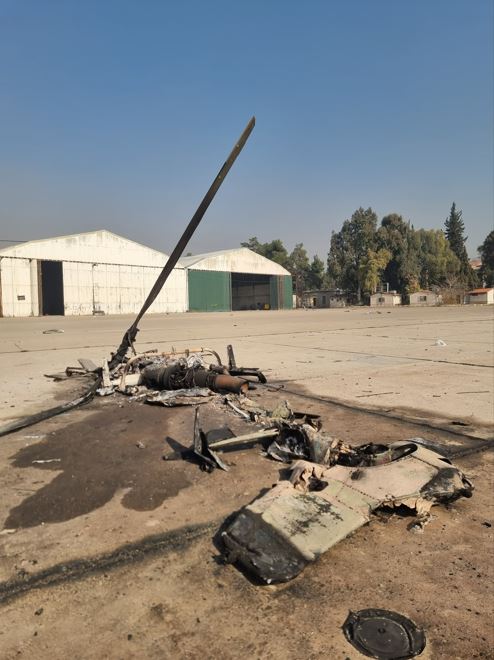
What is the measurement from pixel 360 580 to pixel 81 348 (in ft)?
36.0

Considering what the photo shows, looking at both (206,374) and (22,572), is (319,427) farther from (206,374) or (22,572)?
(22,572)

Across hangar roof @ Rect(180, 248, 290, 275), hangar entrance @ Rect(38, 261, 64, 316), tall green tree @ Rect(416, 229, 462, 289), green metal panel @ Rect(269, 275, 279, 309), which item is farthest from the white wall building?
tall green tree @ Rect(416, 229, 462, 289)

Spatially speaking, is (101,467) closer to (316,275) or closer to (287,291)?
(287,291)

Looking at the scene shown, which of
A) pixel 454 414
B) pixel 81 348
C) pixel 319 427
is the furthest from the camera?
pixel 81 348

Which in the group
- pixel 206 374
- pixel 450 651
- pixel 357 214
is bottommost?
pixel 450 651

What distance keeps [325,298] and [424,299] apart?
1743cm

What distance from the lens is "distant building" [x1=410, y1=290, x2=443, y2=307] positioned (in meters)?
→ 63.2

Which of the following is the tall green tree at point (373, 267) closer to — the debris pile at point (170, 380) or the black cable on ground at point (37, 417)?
the debris pile at point (170, 380)

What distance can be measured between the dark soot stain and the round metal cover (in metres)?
1.40

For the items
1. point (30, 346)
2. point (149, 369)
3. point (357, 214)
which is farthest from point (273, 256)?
point (149, 369)

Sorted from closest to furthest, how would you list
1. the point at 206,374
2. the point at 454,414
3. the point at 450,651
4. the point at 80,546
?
the point at 450,651
the point at 80,546
the point at 454,414
the point at 206,374

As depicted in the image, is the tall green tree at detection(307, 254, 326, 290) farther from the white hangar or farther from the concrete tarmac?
the concrete tarmac

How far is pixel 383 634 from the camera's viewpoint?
1672 millimetres

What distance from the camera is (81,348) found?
1180cm
